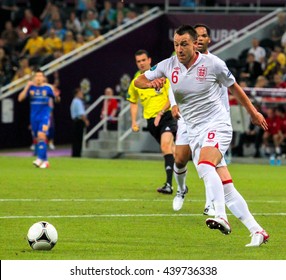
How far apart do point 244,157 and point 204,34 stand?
56.4ft

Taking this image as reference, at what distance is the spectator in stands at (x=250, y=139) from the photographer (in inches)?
1246

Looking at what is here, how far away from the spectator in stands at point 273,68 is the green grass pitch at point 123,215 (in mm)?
6888

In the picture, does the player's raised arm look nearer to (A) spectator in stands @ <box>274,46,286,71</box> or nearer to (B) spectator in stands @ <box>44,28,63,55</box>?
(A) spectator in stands @ <box>274,46,286,71</box>

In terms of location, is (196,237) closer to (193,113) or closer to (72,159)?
(193,113)

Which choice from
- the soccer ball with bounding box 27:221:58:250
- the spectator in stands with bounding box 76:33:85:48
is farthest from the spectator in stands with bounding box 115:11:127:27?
the soccer ball with bounding box 27:221:58:250

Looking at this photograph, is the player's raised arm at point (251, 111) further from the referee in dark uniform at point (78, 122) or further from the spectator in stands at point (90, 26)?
the spectator in stands at point (90, 26)

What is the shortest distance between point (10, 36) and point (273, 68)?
1078 centimetres

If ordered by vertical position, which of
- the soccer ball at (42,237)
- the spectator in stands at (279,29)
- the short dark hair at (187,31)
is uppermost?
the short dark hair at (187,31)

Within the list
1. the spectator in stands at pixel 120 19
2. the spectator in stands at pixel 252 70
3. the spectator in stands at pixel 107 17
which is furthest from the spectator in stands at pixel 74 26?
the spectator in stands at pixel 252 70

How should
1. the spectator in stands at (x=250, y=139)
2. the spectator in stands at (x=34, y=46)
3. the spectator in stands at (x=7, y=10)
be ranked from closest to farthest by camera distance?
the spectator in stands at (x=250, y=139) < the spectator in stands at (x=34, y=46) < the spectator in stands at (x=7, y=10)

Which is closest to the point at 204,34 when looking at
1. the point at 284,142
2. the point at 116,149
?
the point at 284,142

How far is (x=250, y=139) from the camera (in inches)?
1265

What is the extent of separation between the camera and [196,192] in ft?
66.1

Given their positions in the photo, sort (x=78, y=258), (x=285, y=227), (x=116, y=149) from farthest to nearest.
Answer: (x=116, y=149) < (x=285, y=227) < (x=78, y=258)
